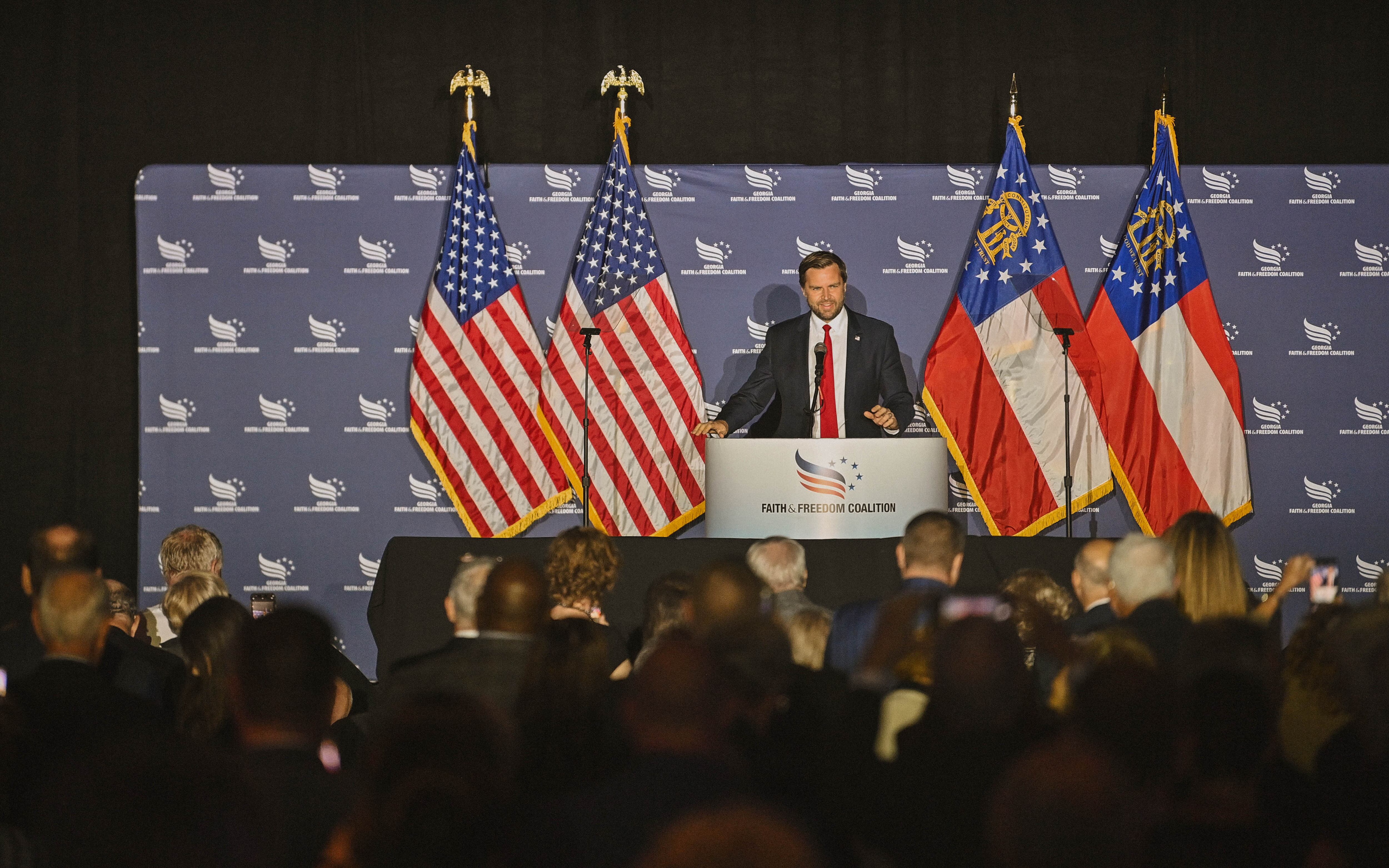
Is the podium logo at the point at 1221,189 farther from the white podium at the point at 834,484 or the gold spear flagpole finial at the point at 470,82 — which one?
the gold spear flagpole finial at the point at 470,82

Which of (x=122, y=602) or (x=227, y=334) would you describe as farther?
(x=227, y=334)

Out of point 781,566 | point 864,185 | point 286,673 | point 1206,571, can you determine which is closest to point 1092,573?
point 1206,571

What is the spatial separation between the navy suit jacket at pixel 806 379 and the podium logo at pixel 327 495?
101 inches

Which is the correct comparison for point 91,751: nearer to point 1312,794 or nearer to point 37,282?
point 1312,794

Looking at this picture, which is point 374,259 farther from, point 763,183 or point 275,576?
point 763,183

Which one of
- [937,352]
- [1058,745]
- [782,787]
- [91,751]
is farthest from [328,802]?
[937,352]

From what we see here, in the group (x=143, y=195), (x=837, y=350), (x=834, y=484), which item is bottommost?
(x=834, y=484)

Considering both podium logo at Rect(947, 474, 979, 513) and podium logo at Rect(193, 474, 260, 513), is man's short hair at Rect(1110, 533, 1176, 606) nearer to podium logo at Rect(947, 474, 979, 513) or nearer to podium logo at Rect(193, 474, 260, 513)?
podium logo at Rect(947, 474, 979, 513)

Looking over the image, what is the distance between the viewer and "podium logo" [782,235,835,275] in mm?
7988

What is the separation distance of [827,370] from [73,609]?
4646 millimetres

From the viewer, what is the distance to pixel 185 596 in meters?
3.91

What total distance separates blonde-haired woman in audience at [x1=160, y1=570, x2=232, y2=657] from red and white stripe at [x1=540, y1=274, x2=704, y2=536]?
3.69 metres

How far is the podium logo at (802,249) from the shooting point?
7988 millimetres

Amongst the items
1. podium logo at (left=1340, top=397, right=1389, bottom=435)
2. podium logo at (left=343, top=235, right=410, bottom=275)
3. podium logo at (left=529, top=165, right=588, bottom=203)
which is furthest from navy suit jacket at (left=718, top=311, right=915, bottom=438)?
podium logo at (left=1340, top=397, right=1389, bottom=435)
